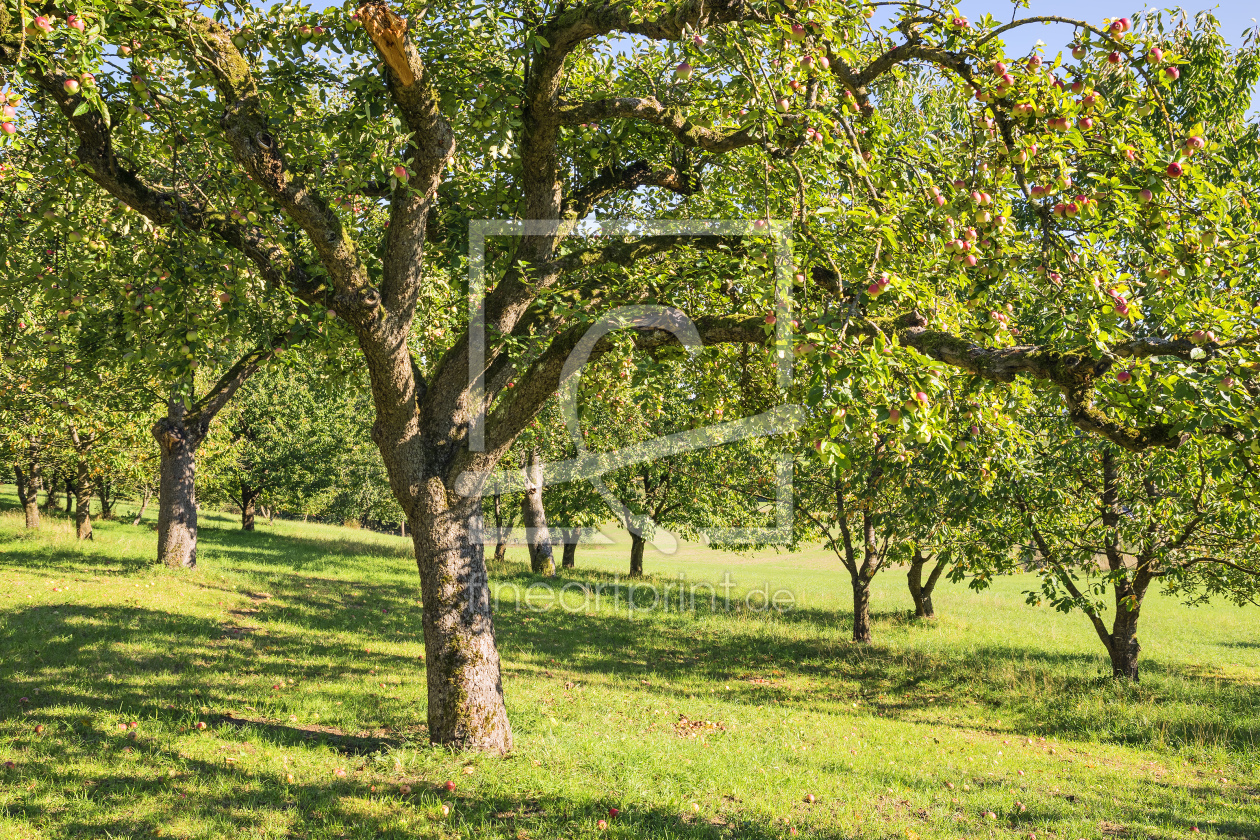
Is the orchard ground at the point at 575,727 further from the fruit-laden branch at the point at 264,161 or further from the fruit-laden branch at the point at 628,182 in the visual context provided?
the fruit-laden branch at the point at 628,182

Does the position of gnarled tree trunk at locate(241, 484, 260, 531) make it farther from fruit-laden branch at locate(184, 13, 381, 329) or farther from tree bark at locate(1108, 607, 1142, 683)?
tree bark at locate(1108, 607, 1142, 683)

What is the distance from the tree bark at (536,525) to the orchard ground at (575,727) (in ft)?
21.7

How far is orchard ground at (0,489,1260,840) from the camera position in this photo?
6086 mm

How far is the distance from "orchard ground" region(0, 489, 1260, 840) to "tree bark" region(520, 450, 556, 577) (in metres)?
6.63

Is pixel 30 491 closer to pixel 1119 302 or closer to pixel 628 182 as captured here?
pixel 628 182

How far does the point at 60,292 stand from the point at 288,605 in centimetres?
1054

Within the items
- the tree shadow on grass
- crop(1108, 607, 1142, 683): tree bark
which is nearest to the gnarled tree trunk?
the tree shadow on grass

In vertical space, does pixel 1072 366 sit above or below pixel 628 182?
below

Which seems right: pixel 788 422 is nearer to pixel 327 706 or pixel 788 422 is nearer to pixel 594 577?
pixel 327 706

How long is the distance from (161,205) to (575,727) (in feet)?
23.4

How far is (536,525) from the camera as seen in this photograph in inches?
984
